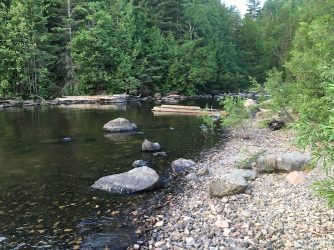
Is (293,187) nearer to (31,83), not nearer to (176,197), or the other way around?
(176,197)

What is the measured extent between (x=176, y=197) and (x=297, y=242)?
16.1 feet

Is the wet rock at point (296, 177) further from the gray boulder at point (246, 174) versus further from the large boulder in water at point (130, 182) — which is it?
the large boulder in water at point (130, 182)

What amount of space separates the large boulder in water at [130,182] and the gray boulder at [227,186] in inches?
90.6

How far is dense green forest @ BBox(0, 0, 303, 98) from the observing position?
161 feet

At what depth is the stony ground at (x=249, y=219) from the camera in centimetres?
824

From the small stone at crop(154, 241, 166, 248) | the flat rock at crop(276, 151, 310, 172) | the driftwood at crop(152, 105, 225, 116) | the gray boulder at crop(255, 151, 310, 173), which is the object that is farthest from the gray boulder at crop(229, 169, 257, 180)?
the driftwood at crop(152, 105, 225, 116)

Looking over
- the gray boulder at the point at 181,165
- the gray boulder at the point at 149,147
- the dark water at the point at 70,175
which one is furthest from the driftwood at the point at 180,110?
the gray boulder at the point at 181,165

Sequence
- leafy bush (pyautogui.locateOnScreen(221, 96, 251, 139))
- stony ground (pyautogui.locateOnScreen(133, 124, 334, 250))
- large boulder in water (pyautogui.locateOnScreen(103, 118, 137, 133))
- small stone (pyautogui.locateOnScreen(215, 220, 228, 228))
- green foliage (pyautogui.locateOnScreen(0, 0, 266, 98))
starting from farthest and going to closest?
1. green foliage (pyautogui.locateOnScreen(0, 0, 266, 98))
2. large boulder in water (pyautogui.locateOnScreen(103, 118, 137, 133))
3. leafy bush (pyautogui.locateOnScreen(221, 96, 251, 139))
4. small stone (pyautogui.locateOnScreen(215, 220, 228, 228))
5. stony ground (pyautogui.locateOnScreen(133, 124, 334, 250))

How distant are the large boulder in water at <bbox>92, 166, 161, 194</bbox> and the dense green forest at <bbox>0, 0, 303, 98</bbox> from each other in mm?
39166

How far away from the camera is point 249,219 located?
9523 mm

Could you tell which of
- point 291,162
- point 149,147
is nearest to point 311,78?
point 291,162

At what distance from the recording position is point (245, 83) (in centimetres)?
7531

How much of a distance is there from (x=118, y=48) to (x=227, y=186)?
49.1m

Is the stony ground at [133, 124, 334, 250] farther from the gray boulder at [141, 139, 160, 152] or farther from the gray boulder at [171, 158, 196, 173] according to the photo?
the gray boulder at [141, 139, 160, 152]
